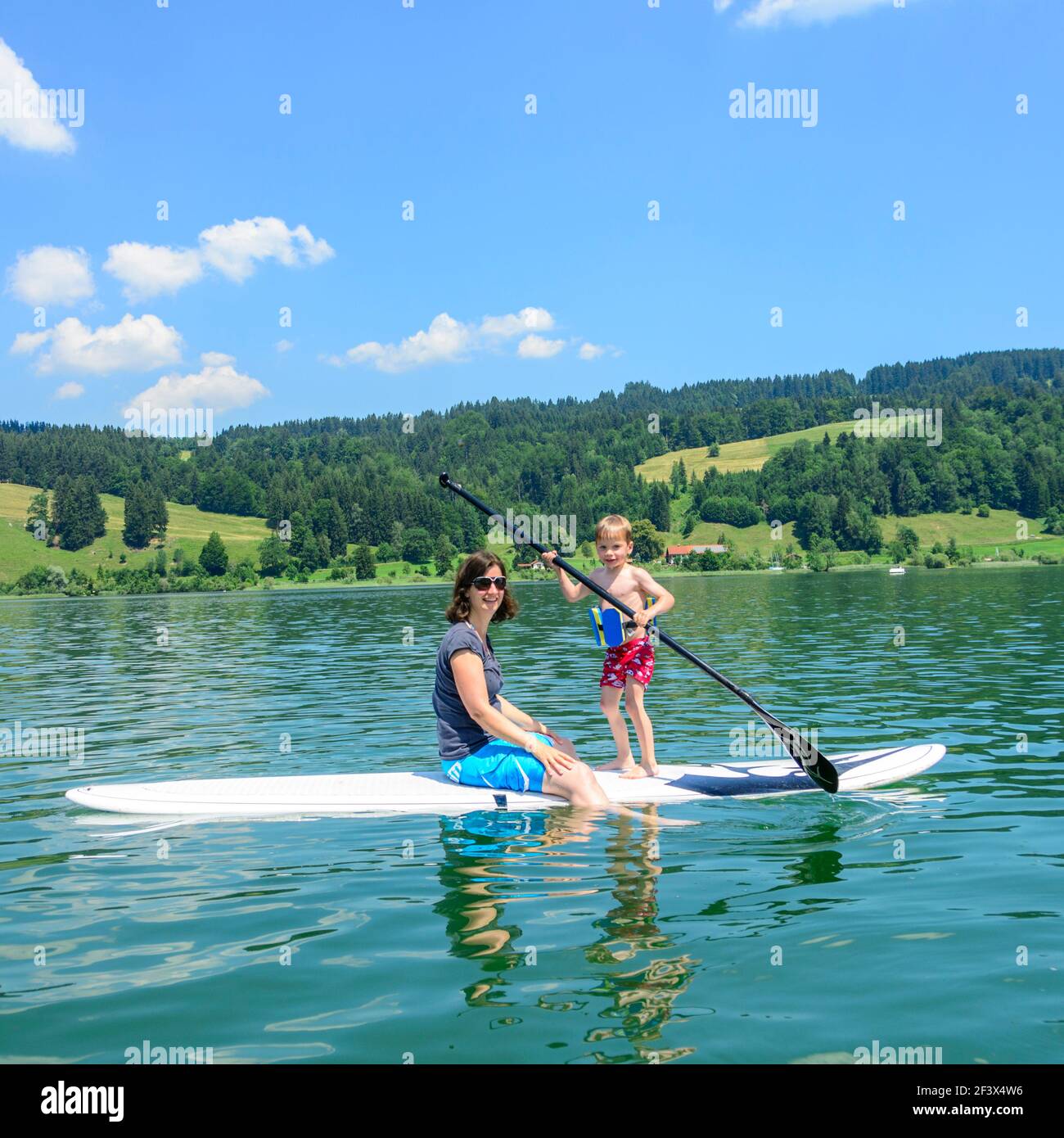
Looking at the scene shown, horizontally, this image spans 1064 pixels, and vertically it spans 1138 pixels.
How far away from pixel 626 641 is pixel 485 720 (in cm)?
252

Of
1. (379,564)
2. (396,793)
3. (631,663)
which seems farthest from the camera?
(379,564)

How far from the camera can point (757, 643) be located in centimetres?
3306

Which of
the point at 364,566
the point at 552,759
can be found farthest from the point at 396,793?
the point at 364,566

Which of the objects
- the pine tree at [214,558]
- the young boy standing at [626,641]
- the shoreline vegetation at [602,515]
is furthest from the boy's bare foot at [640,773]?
the pine tree at [214,558]

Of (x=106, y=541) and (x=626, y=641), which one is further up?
(x=106, y=541)

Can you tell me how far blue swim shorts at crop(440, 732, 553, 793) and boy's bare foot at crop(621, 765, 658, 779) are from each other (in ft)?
3.79

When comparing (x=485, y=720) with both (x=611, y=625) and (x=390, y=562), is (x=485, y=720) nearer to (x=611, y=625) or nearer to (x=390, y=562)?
(x=611, y=625)

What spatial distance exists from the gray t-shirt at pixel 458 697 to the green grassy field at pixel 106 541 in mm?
149562

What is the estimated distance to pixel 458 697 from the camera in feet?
33.7

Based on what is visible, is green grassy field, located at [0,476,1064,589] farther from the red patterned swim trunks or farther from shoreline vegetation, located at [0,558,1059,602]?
the red patterned swim trunks

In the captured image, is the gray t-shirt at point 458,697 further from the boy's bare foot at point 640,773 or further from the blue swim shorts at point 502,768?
the boy's bare foot at point 640,773

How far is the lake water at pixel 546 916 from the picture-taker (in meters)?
5.61

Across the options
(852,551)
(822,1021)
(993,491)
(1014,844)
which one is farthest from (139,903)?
(993,491)

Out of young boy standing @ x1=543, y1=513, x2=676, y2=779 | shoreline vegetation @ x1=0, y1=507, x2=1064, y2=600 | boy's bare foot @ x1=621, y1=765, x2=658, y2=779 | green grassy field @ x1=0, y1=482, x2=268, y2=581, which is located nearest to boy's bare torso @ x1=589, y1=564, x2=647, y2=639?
Result: young boy standing @ x1=543, y1=513, x2=676, y2=779
